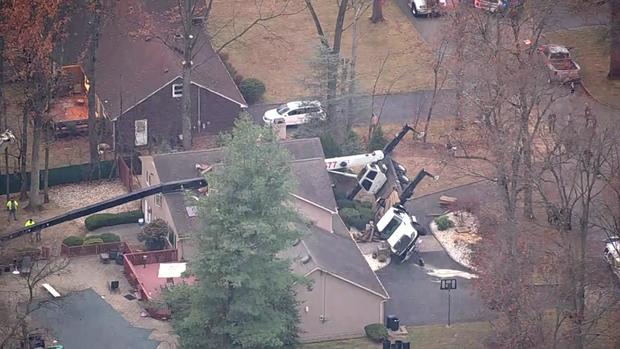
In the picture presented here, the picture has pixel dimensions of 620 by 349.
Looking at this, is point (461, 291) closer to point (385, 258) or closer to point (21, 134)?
point (385, 258)

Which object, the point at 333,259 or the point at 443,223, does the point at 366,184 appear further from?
the point at 333,259

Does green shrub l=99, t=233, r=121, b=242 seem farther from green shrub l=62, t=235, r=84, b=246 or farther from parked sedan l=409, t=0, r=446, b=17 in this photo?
parked sedan l=409, t=0, r=446, b=17

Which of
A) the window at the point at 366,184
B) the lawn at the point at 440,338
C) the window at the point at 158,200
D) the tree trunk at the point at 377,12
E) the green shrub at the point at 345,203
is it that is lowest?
the lawn at the point at 440,338

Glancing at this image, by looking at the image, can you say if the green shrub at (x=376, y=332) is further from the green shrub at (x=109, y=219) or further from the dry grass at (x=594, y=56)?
the dry grass at (x=594, y=56)

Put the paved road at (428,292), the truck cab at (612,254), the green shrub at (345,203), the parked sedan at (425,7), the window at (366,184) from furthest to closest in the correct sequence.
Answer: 1. the parked sedan at (425,7)
2. the window at (366,184)
3. the green shrub at (345,203)
4. the paved road at (428,292)
5. the truck cab at (612,254)

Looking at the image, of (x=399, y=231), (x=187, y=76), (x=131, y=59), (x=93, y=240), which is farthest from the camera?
(x=131, y=59)

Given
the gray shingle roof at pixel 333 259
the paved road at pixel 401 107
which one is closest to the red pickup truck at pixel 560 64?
the paved road at pixel 401 107

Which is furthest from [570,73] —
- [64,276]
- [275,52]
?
[64,276]

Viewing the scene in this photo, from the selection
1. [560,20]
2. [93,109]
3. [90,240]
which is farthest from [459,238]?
[560,20]
